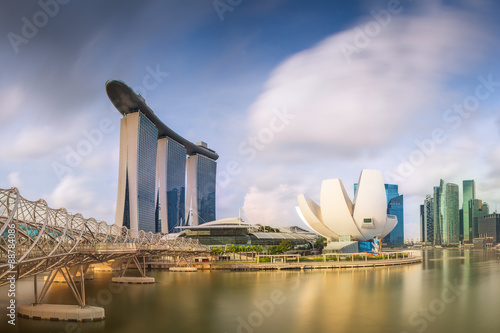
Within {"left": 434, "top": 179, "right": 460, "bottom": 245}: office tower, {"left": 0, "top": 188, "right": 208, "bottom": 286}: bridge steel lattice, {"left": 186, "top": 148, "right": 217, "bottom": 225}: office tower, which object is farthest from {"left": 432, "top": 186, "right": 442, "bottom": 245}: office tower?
{"left": 0, "top": 188, "right": 208, "bottom": 286}: bridge steel lattice

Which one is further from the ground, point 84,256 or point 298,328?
point 84,256

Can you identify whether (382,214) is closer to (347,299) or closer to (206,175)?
(347,299)

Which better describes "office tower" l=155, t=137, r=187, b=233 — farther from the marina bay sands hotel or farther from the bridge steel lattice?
the bridge steel lattice

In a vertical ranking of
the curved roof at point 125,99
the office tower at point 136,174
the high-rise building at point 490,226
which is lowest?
the high-rise building at point 490,226

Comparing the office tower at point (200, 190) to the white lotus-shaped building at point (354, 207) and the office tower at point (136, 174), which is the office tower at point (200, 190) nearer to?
the office tower at point (136, 174)

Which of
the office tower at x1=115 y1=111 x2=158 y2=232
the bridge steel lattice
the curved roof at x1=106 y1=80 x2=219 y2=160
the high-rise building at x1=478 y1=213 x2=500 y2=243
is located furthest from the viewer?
the high-rise building at x1=478 y1=213 x2=500 y2=243

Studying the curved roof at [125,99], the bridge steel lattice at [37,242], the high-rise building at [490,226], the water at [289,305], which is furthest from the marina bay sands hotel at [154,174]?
the high-rise building at [490,226]

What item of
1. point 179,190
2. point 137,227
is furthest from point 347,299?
point 179,190

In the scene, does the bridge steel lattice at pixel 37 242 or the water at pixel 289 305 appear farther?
the water at pixel 289 305
